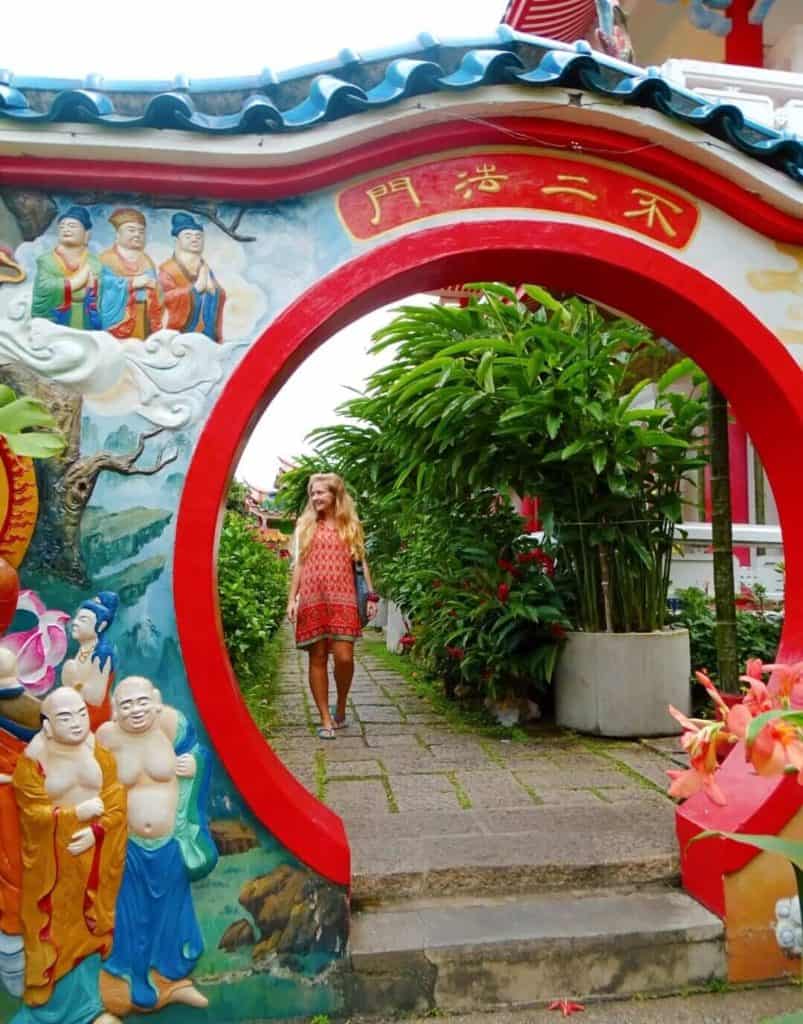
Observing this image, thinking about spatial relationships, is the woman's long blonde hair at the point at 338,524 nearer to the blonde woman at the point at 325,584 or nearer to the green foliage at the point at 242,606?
the blonde woman at the point at 325,584

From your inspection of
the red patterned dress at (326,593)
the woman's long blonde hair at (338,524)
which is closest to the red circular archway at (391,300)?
the red patterned dress at (326,593)

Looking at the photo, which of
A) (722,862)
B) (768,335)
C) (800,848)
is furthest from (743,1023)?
(768,335)

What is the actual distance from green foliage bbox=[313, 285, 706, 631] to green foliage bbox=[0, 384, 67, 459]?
272 cm

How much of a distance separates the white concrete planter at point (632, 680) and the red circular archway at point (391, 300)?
2.11 metres

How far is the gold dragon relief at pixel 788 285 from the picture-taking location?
296cm

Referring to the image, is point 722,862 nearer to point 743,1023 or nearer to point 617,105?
point 743,1023

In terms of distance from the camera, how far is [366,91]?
8.72ft

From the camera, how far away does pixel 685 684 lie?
17.4ft

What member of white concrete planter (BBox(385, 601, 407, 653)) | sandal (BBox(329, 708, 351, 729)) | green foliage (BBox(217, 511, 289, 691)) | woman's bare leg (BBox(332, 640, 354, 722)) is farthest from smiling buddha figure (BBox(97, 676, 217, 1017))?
white concrete planter (BBox(385, 601, 407, 653))

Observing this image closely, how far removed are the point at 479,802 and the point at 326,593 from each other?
1772mm

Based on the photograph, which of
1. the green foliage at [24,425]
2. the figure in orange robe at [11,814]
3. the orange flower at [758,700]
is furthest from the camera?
the figure in orange robe at [11,814]

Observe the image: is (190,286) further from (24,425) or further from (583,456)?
(583,456)

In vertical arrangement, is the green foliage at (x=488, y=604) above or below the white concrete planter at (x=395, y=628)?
above

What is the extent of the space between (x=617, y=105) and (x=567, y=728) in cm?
391
